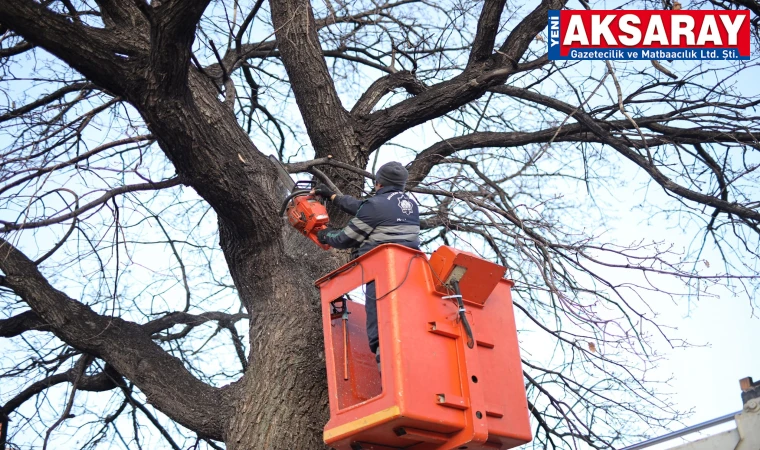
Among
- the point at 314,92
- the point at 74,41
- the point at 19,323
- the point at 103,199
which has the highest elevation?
the point at 314,92

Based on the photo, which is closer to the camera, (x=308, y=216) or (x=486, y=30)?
(x=308, y=216)

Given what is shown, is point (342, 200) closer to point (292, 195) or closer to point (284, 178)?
point (292, 195)

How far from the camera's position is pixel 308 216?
18.0 feet

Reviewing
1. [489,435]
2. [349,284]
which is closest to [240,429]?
[349,284]

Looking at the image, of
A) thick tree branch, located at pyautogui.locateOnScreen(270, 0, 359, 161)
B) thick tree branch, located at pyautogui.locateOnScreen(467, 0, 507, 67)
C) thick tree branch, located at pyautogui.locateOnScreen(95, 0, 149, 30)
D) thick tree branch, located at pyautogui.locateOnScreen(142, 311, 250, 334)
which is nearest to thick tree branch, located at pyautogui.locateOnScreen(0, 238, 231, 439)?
thick tree branch, located at pyautogui.locateOnScreen(142, 311, 250, 334)

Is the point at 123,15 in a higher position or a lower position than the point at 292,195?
higher

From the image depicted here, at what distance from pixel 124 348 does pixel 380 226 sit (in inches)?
84.8

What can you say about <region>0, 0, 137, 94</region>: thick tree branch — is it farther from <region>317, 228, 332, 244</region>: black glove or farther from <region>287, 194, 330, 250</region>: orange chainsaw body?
<region>317, 228, 332, 244</region>: black glove

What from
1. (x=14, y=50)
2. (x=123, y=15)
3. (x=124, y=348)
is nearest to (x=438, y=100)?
(x=123, y=15)

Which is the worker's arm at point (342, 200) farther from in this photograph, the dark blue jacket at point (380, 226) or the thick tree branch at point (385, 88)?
the thick tree branch at point (385, 88)

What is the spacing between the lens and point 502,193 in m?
7.75

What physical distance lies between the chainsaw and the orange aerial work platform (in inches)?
21.6

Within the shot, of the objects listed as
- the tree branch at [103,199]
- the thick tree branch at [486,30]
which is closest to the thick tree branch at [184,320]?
the tree branch at [103,199]

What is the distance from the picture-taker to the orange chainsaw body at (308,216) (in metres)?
5.48
